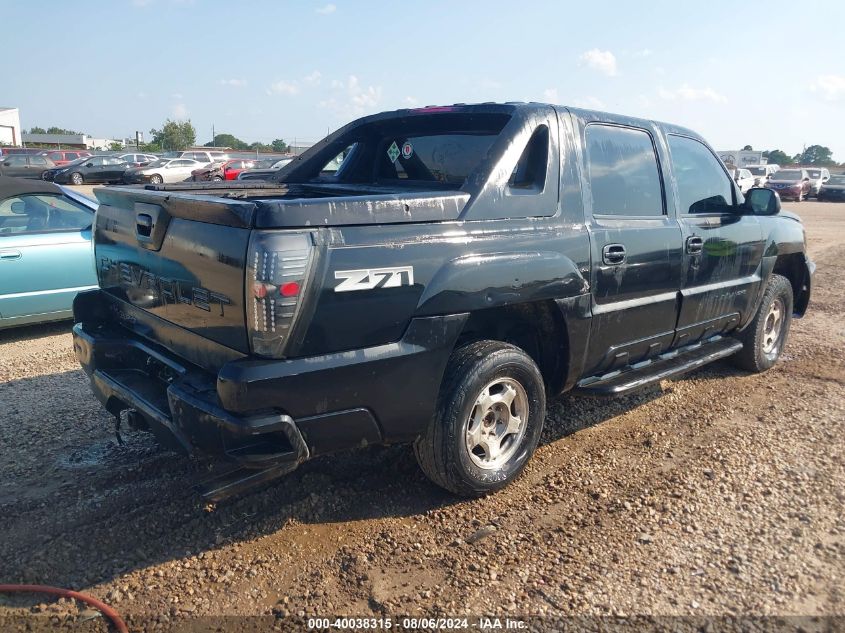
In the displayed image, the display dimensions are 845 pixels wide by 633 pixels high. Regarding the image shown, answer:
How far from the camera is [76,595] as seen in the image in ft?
8.61

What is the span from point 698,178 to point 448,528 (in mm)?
3089

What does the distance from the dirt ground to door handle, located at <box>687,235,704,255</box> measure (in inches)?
45.3

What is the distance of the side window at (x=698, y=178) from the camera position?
449cm

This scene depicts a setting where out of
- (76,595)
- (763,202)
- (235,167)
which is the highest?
(235,167)

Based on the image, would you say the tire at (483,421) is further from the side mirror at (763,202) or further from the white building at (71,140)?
the white building at (71,140)

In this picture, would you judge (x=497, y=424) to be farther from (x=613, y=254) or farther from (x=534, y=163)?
(x=534, y=163)

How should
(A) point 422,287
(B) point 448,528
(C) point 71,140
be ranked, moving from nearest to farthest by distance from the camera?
(A) point 422,287 < (B) point 448,528 < (C) point 71,140

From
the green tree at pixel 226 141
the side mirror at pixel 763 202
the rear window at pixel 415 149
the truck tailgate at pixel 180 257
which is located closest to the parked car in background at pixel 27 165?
the rear window at pixel 415 149

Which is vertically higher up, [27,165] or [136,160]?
[136,160]

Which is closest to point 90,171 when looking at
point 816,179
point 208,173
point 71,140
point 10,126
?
point 208,173

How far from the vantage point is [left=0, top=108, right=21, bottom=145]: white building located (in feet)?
225

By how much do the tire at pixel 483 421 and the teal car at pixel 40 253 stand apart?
4.41 m

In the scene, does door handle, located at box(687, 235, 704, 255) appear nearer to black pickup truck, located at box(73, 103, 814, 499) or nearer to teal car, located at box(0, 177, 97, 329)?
black pickup truck, located at box(73, 103, 814, 499)

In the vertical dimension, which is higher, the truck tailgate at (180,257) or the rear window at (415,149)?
the rear window at (415,149)
